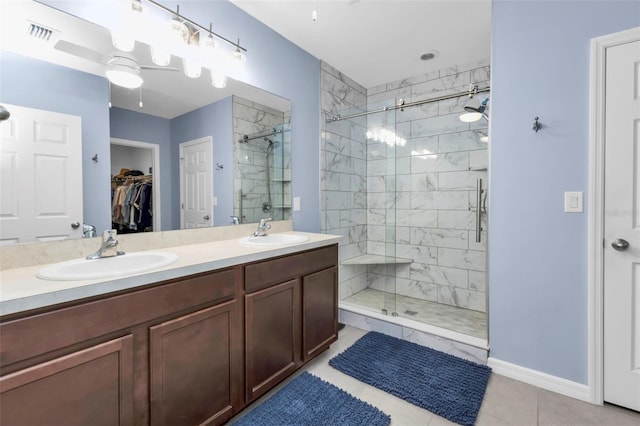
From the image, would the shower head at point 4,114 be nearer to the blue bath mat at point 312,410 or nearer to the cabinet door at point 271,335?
the cabinet door at point 271,335

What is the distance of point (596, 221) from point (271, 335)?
1986 mm

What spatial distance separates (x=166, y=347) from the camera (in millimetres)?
1202

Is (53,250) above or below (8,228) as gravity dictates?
below

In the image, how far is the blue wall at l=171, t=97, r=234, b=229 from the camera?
6.08ft

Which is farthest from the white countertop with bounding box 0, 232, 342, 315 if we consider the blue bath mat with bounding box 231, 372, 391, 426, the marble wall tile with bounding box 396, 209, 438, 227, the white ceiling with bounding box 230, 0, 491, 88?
the marble wall tile with bounding box 396, 209, 438, 227

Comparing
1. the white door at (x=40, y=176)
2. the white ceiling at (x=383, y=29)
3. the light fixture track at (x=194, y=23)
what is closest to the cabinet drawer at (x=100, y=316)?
the white door at (x=40, y=176)

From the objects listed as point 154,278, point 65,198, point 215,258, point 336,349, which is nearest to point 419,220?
→ point 336,349

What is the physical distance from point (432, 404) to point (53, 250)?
214 cm

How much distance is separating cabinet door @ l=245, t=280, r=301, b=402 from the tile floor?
0.58 feet

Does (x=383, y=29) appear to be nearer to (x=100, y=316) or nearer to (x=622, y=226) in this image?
(x=622, y=226)

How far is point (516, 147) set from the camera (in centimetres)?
189

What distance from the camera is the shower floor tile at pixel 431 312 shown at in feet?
8.11

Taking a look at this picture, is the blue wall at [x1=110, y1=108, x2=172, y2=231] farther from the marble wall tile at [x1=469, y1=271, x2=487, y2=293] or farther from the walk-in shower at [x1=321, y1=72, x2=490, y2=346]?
the marble wall tile at [x1=469, y1=271, x2=487, y2=293]

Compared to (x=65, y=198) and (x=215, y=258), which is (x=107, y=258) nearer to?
(x=65, y=198)
